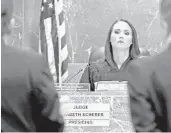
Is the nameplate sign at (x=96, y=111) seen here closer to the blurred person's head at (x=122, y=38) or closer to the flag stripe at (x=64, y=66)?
the flag stripe at (x=64, y=66)

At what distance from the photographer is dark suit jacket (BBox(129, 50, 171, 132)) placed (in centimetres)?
196

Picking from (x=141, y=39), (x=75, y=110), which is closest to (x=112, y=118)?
(x=75, y=110)

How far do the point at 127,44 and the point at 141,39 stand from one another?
10cm

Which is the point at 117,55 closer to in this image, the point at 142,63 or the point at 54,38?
the point at 142,63

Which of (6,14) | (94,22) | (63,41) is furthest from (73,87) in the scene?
(6,14)

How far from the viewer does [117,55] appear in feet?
6.59

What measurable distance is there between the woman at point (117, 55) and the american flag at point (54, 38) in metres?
0.16

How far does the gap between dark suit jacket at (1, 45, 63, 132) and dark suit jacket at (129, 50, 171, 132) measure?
1.68 feet

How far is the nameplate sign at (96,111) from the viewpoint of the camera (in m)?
1.99

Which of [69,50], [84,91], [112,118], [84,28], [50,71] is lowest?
[112,118]

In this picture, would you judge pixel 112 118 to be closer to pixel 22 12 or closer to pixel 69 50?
pixel 69 50

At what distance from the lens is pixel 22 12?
6.58 ft

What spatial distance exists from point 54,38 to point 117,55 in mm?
435

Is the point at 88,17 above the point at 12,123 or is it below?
above
